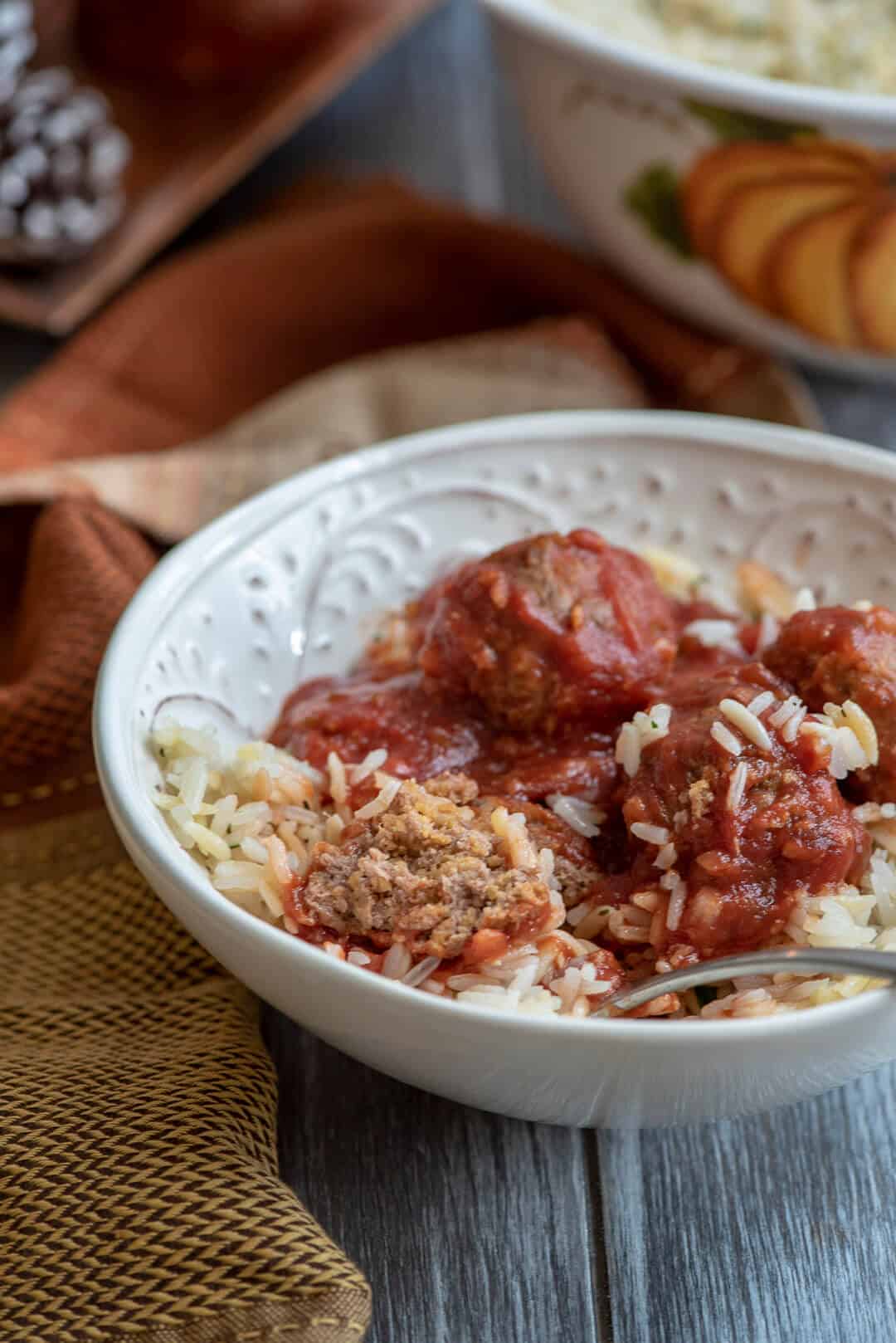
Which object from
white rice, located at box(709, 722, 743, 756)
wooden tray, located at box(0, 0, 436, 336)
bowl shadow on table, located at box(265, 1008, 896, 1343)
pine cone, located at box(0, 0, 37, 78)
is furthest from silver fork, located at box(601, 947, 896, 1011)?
pine cone, located at box(0, 0, 37, 78)

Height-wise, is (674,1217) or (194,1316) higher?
(194,1316)

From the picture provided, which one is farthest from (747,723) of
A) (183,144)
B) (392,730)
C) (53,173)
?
(183,144)

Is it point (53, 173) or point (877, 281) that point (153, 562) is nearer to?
point (53, 173)

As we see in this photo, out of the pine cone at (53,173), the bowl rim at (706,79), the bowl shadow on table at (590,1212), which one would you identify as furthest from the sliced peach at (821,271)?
the bowl shadow on table at (590,1212)

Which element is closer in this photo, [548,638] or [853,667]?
[853,667]

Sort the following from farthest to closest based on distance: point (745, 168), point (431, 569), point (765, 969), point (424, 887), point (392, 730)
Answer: point (745, 168) → point (431, 569) → point (392, 730) → point (424, 887) → point (765, 969)

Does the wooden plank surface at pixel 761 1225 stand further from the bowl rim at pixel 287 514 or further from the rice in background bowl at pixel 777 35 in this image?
the rice in background bowl at pixel 777 35

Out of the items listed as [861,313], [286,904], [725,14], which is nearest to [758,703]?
[286,904]

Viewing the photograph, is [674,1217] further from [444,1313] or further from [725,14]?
[725,14]
